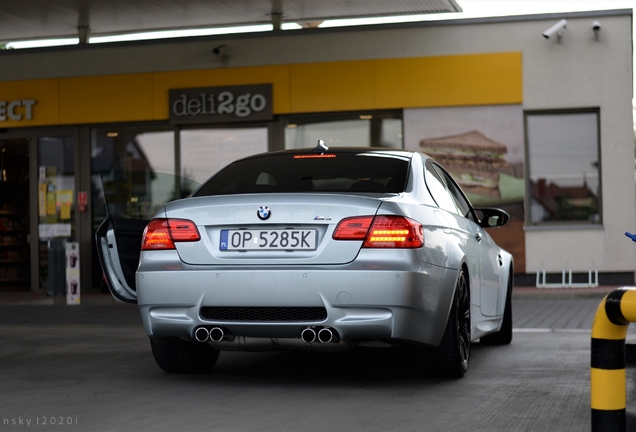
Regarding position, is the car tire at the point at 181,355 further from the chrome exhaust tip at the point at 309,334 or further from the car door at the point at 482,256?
the car door at the point at 482,256

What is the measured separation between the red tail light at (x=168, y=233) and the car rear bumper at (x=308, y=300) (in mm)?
172

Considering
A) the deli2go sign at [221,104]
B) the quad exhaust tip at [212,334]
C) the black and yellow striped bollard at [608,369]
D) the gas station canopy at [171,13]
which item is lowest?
the quad exhaust tip at [212,334]

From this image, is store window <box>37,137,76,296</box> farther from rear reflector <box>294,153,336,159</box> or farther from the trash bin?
rear reflector <box>294,153,336,159</box>

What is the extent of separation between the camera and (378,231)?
5.62 meters

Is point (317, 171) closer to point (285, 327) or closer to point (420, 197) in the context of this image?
point (420, 197)

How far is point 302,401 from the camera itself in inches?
217

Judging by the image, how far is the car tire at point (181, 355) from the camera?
6.53 m

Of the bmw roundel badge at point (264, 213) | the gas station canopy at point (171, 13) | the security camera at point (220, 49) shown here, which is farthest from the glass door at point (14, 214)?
the bmw roundel badge at point (264, 213)

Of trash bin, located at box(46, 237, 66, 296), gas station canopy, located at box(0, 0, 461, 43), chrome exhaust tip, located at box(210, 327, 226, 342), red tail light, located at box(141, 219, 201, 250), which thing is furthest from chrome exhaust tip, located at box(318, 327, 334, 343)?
trash bin, located at box(46, 237, 66, 296)

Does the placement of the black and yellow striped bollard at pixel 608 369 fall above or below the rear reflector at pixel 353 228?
below

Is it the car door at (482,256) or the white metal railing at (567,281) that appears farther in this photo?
the white metal railing at (567,281)

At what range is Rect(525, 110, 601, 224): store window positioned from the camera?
52.7 feet

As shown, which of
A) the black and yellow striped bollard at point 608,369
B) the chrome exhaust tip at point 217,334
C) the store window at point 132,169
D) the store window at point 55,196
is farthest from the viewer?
the store window at point 55,196

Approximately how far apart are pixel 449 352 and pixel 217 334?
146 cm
